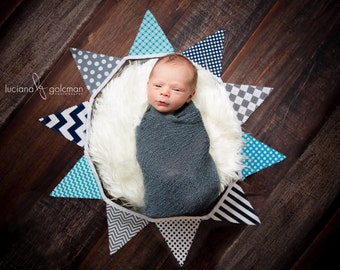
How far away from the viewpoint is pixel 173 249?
0.99 meters

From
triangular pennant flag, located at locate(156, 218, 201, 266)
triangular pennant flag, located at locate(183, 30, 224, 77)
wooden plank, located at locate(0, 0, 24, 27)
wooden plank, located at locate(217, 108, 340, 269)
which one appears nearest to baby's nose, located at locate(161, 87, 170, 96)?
triangular pennant flag, located at locate(183, 30, 224, 77)

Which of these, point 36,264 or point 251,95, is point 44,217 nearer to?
point 36,264

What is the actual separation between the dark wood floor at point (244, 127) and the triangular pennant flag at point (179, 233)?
0.03m

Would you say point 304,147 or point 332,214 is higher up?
point 304,147

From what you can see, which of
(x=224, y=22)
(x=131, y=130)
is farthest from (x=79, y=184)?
(x=224, y=22)

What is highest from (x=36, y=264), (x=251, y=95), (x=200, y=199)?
(x=251, y=95)

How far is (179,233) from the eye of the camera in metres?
0.98

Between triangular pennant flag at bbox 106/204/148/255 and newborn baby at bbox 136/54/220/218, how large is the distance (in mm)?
143

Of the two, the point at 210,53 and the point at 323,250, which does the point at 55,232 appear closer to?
the point at 210,53

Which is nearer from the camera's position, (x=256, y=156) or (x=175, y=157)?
(x=175, y=157)

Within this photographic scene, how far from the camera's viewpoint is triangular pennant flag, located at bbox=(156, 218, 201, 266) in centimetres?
97

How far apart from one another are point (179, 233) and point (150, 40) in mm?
698

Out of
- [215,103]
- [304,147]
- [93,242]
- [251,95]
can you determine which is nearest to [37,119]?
[93,242]

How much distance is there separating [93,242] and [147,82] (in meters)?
0.62
